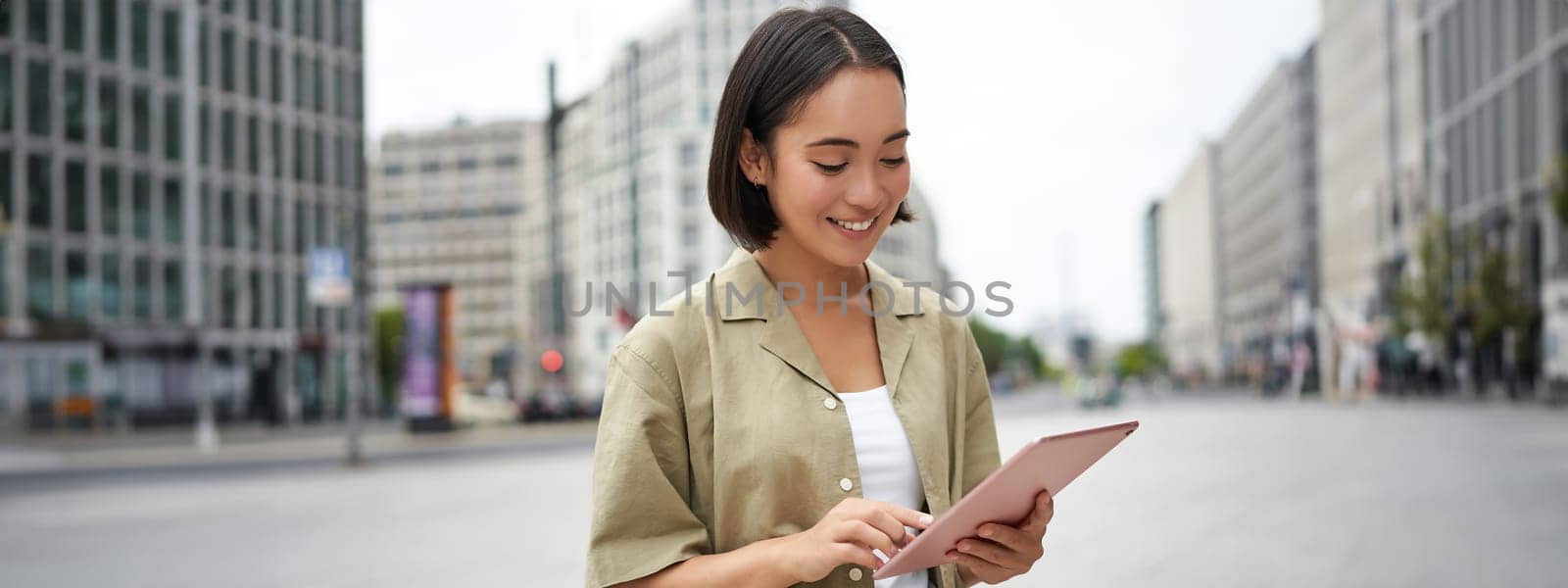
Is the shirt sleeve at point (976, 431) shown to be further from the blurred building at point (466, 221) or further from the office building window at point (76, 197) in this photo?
the blurred building at point (466, 221)

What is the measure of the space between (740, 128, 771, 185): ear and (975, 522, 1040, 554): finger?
583 millimetres

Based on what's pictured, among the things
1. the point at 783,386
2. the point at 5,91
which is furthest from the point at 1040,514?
the point at 5,91

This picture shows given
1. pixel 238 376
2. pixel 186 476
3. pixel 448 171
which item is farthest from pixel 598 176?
pixel 186 476

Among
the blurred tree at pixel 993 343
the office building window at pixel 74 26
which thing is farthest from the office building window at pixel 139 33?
the blurred tree at pixel 993 343

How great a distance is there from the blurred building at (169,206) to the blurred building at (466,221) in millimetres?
75053

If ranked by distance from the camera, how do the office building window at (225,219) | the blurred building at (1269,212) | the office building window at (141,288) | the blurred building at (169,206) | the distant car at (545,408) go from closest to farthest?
the blurred building at (169,206) < the distant car at (545,408) < the office building window at (141,288) < the office building window at (225,219) < the blurred building at (1269,212)

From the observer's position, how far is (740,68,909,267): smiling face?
1.88 m

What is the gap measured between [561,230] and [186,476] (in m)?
91.9

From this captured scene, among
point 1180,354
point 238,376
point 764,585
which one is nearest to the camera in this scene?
point 764,585

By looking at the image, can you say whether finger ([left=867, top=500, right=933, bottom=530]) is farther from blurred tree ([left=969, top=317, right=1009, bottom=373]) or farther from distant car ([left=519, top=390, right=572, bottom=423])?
blurred tree ([left=969, top=317, right=1009, bottom=373])

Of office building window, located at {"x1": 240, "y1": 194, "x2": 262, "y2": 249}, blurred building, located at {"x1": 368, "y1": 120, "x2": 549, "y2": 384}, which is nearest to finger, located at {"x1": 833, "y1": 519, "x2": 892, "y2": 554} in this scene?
office building window, located at {"x1": 240, "y1": 194, "x2": 262, "y2": 249}

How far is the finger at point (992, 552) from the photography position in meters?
1.82

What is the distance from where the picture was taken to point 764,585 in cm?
183

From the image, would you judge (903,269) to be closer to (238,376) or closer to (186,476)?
(238,376)
